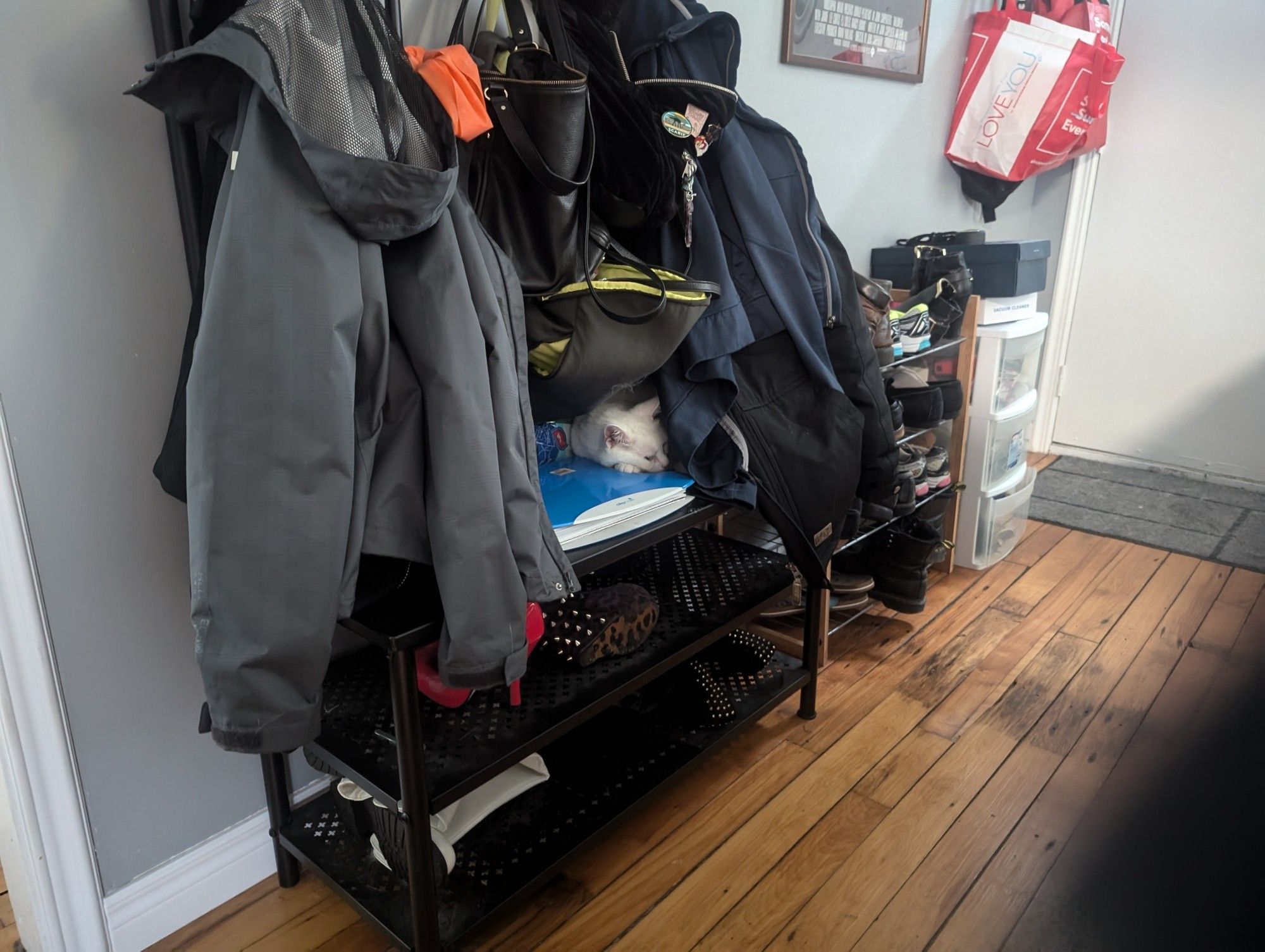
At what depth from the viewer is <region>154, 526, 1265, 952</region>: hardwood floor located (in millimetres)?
1256

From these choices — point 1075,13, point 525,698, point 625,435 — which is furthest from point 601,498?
point 1075,13

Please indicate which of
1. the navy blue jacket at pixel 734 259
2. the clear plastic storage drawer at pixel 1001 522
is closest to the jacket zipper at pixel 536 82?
the navy blue jacket at pixel 734 259

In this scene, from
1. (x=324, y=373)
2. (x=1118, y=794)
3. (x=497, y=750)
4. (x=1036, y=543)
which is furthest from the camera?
(x=1036, y=543)

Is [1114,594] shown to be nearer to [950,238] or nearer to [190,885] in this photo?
[950,238]

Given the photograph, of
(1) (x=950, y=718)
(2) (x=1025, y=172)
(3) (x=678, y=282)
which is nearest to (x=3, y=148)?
(3) (x=678, y=282)

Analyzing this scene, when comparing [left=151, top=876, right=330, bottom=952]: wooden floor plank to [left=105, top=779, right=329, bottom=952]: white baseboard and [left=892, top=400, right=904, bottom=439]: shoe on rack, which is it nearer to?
[left=105, top=779, right=329, bottom=952]: white baseboard

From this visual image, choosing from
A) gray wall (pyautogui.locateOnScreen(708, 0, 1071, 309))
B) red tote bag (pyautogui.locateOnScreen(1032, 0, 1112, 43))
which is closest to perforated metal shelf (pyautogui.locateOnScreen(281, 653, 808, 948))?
gray wall (pyautogui.locateOnScreen(708, 0, 1071, 309))

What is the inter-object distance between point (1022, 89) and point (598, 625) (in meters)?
2.15

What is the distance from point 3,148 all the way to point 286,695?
2.26 ft

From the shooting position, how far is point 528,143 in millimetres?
1100

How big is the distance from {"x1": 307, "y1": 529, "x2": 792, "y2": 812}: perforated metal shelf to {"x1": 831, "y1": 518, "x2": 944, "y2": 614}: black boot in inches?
22.4

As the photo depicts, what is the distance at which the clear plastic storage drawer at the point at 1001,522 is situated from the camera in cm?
242

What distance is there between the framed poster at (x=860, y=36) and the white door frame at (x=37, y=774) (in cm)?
169

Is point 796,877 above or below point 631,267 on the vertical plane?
below
